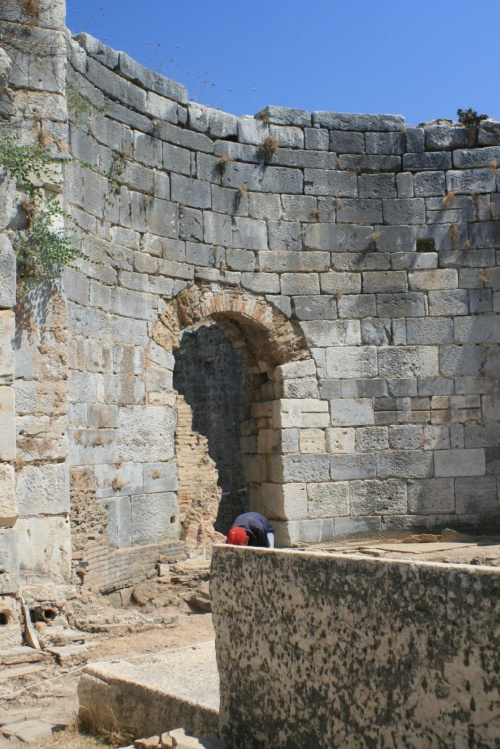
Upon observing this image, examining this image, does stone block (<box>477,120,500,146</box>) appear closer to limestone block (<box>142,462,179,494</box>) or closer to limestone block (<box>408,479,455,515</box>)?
limestone block (<box>408,479,455,515</box>)

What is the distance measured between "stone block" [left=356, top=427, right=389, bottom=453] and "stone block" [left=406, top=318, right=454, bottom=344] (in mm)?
1239

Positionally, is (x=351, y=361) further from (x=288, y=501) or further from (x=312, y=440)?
(x=288, y=501)

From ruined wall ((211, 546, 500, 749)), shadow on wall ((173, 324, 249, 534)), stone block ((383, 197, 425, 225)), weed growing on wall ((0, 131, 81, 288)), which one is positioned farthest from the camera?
shadow on wall ((173, 324, 249, 534))

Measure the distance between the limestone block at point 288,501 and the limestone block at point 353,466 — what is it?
1.62ft

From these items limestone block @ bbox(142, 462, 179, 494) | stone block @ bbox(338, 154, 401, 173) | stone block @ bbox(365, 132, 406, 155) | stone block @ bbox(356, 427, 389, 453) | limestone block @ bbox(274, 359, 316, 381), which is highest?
stone block @ bbox(365, 132, 406, 155)

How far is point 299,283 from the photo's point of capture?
10148 mm

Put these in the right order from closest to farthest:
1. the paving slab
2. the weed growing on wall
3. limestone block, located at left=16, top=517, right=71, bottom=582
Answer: the paving slab → limestone block, located at left=16, top=517, right=71, bottom=582 → the weed growing on wall

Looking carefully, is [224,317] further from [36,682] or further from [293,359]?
[36,682]

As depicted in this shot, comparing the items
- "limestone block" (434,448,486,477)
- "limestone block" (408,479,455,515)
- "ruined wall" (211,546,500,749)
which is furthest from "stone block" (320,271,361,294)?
"ruined wall" (211,546,500,749)

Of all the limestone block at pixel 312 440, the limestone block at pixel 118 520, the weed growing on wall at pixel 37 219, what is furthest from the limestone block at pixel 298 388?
the weed growing on wall at pixel 37 219

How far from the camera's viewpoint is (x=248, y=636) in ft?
9.47

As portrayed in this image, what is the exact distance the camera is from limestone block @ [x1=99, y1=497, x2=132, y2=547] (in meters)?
8.12

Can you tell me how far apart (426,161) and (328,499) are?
461 cm

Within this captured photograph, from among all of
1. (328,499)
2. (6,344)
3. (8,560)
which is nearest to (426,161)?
(328,499)
